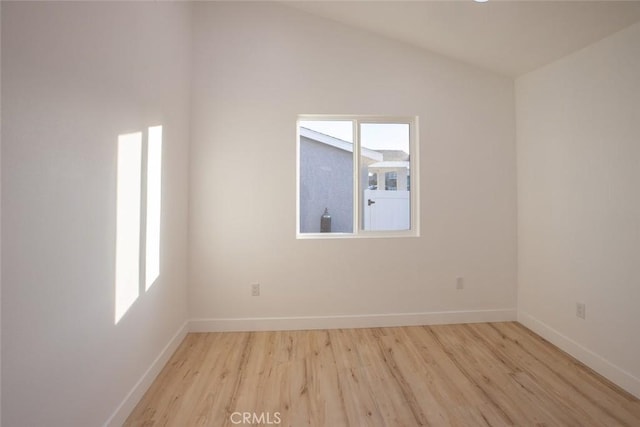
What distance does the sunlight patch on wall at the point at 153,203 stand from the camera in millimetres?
1891

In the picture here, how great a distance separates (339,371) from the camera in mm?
2045

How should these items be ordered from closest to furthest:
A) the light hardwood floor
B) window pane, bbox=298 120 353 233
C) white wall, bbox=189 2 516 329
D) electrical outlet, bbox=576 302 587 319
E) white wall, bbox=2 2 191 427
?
white wall, bbox=2 2 191 427 < the light hardwood floor < electrical outlet, bbox=576 302 587 319 < white wall, bbox=189 2 516 329 < window pane, bbox=298 120 353 233

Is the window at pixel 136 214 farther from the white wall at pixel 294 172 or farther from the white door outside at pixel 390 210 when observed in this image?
the white door outside at pixel 390 210

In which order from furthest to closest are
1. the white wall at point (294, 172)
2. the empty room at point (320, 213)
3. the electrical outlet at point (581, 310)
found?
the white wall at point (294, 172)
the electrical outlet at point (581, 310)
the empty room at point (320, 213)

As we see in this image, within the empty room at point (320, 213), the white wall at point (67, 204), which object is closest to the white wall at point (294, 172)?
the empty room at point (320, 213)

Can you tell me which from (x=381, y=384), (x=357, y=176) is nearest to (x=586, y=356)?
(x=381, y=384)

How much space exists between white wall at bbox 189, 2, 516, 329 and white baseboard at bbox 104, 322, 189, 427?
0.39 meters

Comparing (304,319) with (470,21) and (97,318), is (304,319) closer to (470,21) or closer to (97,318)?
(97,318)

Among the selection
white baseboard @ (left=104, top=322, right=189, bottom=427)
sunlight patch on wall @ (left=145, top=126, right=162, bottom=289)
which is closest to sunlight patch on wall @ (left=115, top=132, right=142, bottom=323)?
sunlight patch on wall @ (left=145, top=126, right=162, bottom=289)

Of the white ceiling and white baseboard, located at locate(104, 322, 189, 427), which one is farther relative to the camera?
the white ceiling

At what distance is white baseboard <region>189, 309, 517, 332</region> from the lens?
8.72 ft

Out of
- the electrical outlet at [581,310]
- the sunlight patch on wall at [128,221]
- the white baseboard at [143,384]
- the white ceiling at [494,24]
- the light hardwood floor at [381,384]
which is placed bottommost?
the light hardwood floor at [381,384]

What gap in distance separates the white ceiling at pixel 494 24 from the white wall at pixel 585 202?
0.17 m

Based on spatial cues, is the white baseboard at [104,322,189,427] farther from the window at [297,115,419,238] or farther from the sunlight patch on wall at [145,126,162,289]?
the window at [297,115,419,238]
